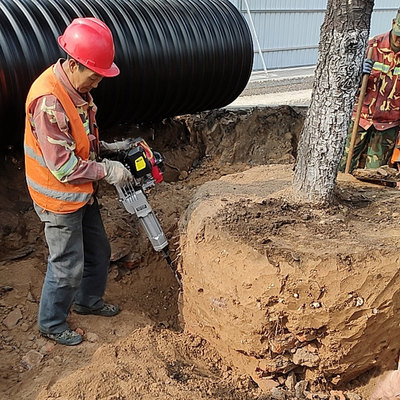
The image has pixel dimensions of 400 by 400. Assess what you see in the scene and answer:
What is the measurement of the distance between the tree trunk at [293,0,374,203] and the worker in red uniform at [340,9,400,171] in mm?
1517

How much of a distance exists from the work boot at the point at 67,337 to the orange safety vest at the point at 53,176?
0.86 m

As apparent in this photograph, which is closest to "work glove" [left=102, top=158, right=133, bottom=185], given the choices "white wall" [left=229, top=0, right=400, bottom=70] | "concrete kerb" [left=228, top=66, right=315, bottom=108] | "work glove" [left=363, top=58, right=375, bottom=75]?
"work glove" [left=363, top=58, right=375, bottom=75]

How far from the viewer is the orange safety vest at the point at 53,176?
274cm

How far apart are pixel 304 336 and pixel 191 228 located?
0.93 meters

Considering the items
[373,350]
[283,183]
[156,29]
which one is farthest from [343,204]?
[156,29]

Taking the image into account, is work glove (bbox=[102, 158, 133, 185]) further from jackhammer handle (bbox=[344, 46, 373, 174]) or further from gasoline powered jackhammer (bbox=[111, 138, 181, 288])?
jackhammer handle (bbox=[344, 46, 373, 174])

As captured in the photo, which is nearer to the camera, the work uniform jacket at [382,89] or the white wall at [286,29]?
the work uniform jacket at [382,89]

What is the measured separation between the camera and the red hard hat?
2625mm

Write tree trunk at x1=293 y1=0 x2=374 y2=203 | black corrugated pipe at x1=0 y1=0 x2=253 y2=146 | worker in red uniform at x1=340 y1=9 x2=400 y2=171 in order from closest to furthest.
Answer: tree trunk at x1=293 y1=0 x2=374 y2=203 → black corrugated pipe at x1=0 y1=0 x2=253 y2=146 → worker in red uniform at x1=340 y1=9 x2=400 y2=171

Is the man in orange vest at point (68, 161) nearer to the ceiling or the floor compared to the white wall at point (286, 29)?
nearer to the ceiling

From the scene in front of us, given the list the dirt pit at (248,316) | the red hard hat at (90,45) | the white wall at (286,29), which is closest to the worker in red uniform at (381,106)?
the dirt pit at (248,316)

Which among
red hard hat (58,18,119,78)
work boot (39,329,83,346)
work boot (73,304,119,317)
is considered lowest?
work boot (73,304,119,317)

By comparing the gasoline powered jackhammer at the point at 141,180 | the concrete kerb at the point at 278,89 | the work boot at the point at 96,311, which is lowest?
the concrete kerb at the point at 278,89

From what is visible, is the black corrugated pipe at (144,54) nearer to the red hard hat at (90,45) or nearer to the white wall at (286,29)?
the red hard hat at (90,45)
